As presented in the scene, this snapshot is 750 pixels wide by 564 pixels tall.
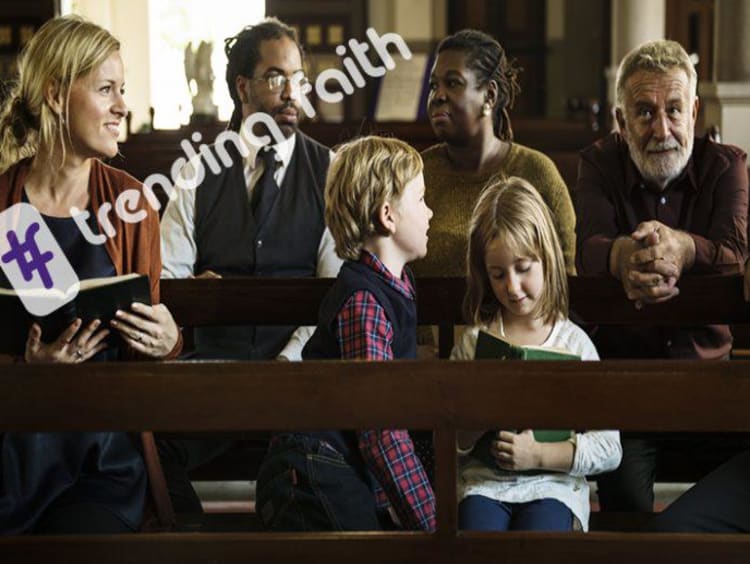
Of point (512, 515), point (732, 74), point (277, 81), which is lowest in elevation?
point (512, 515)

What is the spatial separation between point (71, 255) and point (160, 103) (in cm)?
1296

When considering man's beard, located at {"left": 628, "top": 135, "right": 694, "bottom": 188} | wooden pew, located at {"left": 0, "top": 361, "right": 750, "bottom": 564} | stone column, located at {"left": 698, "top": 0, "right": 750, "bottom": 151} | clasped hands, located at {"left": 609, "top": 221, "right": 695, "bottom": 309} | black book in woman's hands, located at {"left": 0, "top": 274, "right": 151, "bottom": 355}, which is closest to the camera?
wooden pew, located at {"left": 0, "top": 361, "right": 750, "bottom": 564}

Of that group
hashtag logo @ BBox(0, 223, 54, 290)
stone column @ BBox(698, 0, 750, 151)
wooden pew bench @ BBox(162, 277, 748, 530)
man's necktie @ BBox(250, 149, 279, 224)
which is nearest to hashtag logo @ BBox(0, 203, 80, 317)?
hashtag logo @ BBox(0, 223, 54, 290)

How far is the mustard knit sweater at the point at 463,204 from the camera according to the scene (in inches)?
134

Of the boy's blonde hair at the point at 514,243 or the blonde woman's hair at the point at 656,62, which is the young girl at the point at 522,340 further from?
the blonde woman's hair at the point at 656,62

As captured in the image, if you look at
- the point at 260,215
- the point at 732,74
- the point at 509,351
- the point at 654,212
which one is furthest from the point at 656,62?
the point at 732,74

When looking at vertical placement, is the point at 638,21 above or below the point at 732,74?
above

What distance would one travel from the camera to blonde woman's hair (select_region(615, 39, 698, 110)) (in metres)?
2.94

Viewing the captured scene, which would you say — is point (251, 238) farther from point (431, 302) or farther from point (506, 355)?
point (506, 355)

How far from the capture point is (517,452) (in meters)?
2.43

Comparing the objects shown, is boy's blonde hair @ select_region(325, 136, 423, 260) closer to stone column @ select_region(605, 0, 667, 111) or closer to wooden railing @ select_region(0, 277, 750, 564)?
wooden railing @ select_region(0, 277, 750, 564)

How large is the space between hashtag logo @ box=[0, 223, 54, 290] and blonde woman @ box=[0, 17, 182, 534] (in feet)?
0.15

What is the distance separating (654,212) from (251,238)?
109cm

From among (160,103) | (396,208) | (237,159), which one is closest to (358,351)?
(396,208)
